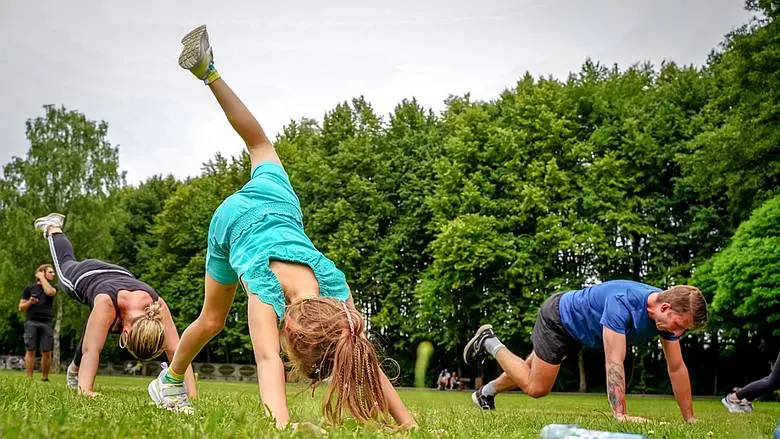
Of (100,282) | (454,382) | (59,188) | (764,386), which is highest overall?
(59,188)

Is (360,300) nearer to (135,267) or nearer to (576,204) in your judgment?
(576,204)

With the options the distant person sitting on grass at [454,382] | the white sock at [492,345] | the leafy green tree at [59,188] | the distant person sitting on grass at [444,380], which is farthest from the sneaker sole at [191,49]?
the leafy green tree at [59,188]

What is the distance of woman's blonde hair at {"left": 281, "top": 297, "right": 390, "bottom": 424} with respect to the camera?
402 cm

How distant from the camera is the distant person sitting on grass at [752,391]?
10.5 metres

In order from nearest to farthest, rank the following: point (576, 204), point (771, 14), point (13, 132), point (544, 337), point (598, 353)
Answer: point (544, 337) < point (771, 14) < point (576, 204) < point (598, 353) < point (13, 132)

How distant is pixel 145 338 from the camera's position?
7520mm

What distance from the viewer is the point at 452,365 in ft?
132

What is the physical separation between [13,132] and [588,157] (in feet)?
113

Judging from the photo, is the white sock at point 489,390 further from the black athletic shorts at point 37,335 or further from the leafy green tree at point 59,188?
the leafy green tree at point 59,188

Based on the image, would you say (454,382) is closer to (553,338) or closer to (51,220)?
(51,220)


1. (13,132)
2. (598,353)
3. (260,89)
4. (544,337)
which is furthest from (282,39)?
(13,132)

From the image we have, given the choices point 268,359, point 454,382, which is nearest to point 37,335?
point 268,359

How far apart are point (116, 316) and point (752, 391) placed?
8.89 meters

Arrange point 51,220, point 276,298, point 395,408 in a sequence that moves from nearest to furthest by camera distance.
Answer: point 395,408 → point 276,298 → point 51,220
